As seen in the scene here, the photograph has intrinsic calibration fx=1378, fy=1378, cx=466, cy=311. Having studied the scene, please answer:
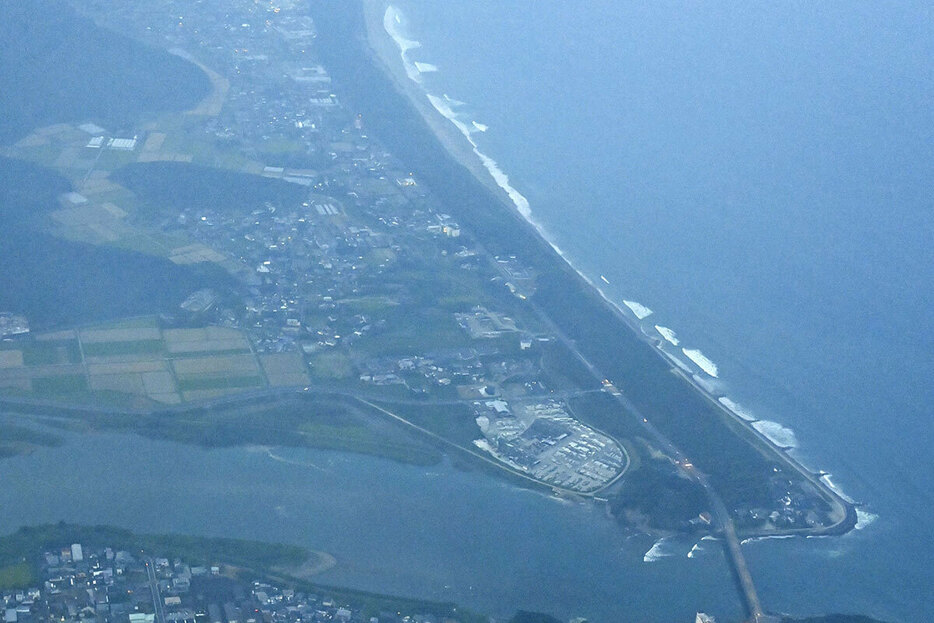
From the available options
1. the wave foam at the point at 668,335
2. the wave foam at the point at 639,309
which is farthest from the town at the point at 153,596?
the wave foam at the point at 639,309

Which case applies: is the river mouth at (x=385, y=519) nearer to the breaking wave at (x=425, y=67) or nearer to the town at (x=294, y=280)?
the town at (x=294, y=280)

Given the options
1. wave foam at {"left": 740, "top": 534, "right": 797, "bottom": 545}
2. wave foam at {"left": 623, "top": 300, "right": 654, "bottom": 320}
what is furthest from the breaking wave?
wave foam at {"left": 740, "top": 534, "right": 797, "bottom": 545}

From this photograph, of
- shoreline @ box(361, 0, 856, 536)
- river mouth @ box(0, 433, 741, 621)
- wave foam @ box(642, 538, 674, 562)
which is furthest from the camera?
A: shoreline @ box(361, 0, 856, 536)

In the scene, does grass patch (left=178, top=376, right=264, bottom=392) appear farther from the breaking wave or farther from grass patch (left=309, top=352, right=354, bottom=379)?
the breaking wave

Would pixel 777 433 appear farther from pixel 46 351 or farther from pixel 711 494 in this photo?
pixel 46 351

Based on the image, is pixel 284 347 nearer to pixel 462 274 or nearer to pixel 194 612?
pixel 462 274

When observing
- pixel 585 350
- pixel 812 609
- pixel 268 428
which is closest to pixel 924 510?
pixel 812 609

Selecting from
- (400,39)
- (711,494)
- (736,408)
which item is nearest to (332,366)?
(711,494)
